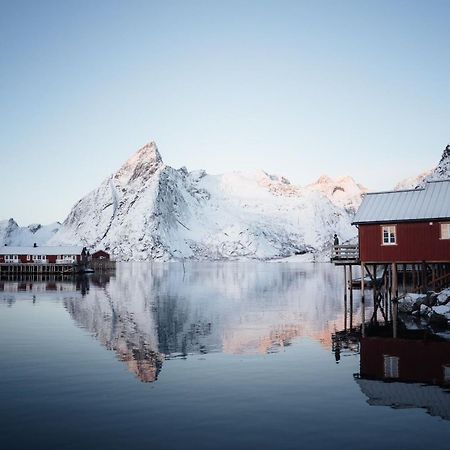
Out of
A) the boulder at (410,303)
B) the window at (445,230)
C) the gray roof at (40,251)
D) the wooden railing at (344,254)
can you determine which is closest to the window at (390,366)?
the window at (445,230)

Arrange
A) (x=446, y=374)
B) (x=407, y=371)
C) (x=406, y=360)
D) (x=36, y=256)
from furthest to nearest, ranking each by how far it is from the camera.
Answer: (x=36, y=256)
(x=406, y=360)
(x=407, y=371)
(x=446, y=374)

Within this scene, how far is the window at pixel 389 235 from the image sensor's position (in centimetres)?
4159

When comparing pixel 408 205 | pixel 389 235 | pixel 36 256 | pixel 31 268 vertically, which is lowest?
pixel 31 268

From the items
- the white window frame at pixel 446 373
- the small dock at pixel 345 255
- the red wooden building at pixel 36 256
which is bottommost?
the white window frame at pixel 446 373

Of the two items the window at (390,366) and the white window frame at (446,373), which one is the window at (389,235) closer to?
the window at (390,366)

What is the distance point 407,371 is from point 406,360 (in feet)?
8.74

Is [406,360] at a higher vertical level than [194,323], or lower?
higher

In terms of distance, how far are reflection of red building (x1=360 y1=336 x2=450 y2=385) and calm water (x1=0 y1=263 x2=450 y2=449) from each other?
2.94ft

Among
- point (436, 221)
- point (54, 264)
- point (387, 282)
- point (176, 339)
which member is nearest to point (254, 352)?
point (176, 339)

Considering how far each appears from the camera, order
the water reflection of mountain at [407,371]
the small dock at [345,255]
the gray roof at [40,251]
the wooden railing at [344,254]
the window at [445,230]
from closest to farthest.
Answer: the water reflection of mountain at [407,371] → the window at [445,230] → the small dock at [345,255] → the wooden railing at [344,254] → the gray roof at [40,251]

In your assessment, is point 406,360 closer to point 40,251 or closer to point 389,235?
point 389,235

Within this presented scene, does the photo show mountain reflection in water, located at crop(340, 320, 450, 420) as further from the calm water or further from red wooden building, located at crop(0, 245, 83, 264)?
red wooden building, located at crop(0, 245, 83, 264)

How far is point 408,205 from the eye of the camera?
4209cm

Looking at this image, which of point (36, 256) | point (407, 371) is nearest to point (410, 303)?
point (407, 371)
